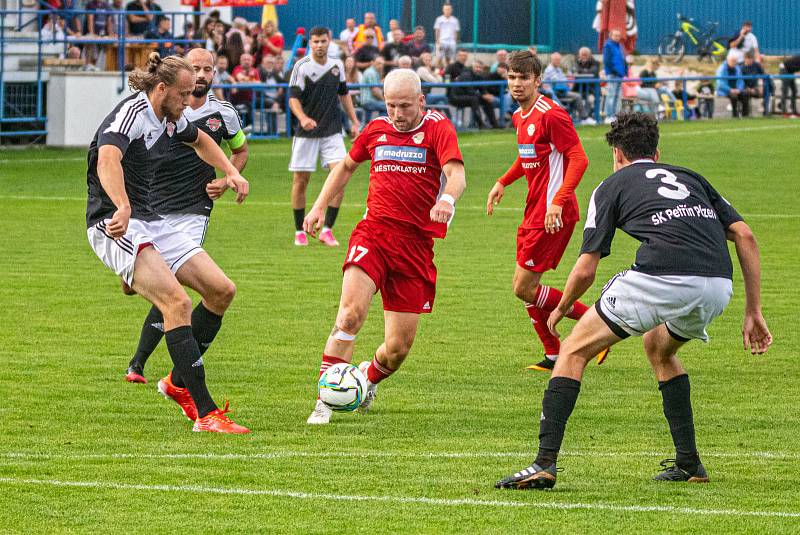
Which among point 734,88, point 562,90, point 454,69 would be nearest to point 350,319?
point 454,69

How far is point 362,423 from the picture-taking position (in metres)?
8.10

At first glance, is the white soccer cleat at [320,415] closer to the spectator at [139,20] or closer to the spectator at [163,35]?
the spectator at [163,35]

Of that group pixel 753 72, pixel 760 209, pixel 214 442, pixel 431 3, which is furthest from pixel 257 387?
pixel 431 3

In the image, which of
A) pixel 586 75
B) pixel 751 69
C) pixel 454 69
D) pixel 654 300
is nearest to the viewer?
pixel 654 300

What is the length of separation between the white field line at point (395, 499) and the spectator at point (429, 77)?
24138 mm

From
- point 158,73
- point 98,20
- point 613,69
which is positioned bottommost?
point 158,73

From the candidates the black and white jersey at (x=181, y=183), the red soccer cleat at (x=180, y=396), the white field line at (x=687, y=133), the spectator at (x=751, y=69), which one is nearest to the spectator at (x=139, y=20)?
the white field line at (x=687, y=133)

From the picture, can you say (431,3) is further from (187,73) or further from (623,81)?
(187,73)

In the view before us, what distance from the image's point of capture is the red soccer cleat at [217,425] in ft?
25.1

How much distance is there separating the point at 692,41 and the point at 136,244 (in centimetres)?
3605

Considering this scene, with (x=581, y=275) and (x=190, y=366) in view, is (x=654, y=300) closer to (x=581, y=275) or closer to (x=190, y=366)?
(x=581, y=275)

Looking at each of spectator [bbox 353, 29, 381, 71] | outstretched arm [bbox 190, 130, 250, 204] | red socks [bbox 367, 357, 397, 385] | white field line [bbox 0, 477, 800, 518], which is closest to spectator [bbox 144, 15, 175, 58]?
spectator [bbox 353, 29, 381, 71]

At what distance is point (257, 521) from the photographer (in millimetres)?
5879

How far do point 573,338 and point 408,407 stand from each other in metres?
2.30
